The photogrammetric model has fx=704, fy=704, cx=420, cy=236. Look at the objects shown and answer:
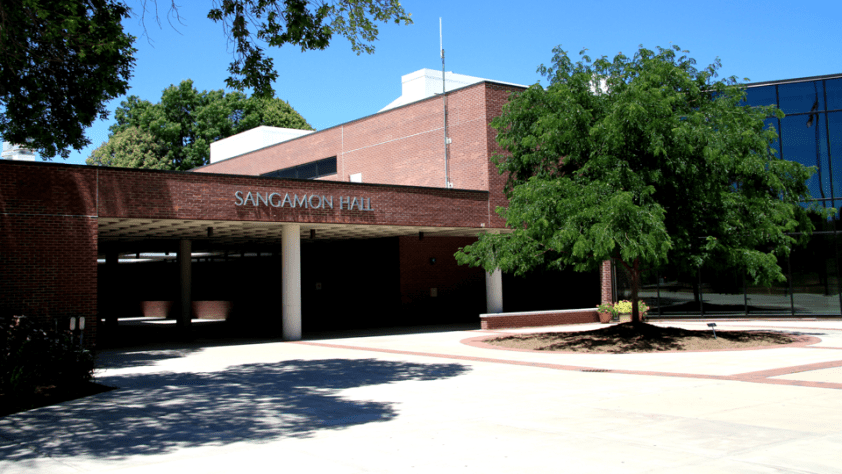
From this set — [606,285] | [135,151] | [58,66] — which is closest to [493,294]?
[606,285]

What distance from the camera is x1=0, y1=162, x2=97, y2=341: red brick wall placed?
17875 millimetres

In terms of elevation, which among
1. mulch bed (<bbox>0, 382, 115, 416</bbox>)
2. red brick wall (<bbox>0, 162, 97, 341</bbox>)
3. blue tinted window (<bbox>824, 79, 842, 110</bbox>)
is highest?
blue tinted window (<bbox>824, 79, 842, 110</bbox>)

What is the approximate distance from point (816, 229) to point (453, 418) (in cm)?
2452

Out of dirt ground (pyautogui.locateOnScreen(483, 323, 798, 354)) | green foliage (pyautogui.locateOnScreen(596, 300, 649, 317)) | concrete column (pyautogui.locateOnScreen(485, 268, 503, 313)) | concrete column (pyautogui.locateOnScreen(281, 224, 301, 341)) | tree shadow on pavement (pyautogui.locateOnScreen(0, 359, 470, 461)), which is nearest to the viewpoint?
tree shadow on pavement (pyautogui.locateOnScreen(0, 359, 470, 461))

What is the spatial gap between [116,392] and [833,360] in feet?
47.0

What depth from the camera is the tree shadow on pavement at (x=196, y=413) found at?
324 inches

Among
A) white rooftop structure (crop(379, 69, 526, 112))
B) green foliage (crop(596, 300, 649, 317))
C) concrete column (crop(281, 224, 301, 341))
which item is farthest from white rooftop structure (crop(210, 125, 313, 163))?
green foliage (crop(596, 300, 649, 317))

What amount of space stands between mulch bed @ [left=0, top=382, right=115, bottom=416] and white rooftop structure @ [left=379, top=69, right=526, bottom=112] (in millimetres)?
26827

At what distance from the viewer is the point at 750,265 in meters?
18.4

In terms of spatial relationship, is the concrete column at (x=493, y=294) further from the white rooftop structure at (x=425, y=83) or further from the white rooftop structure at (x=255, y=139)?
the white rooftop structure at (x=255, y=139)

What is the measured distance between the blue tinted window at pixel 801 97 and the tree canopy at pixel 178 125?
40677 mm

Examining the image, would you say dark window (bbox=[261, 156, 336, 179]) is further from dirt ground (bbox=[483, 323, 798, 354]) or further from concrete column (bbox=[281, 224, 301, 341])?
dirt ground (bbox=[483, 323, 798, 354])

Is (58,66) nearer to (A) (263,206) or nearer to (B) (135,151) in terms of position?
(A) (263,206)

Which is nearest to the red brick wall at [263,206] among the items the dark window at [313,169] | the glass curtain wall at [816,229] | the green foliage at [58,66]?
the green foliage at [58,66]
